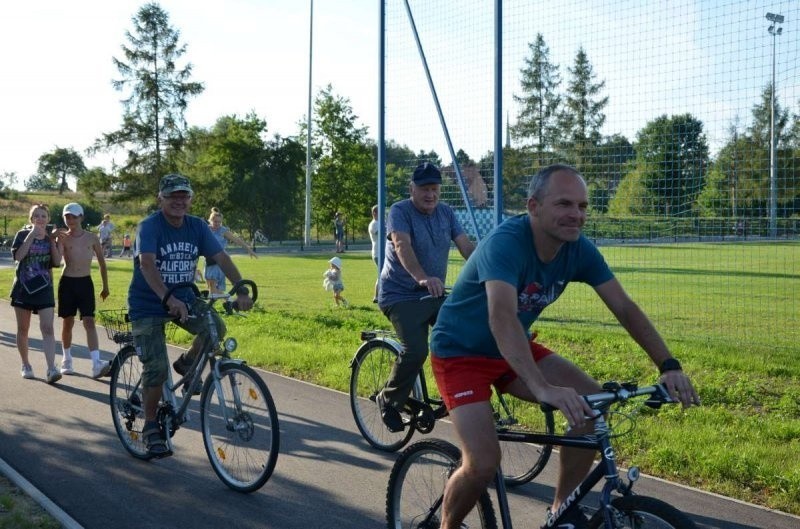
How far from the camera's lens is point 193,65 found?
53.2 m

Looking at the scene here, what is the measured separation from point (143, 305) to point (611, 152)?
22.2 feet

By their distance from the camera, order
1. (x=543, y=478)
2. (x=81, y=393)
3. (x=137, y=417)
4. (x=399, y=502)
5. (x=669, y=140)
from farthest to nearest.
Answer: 1. (x=669, y=140)
2. (x=81, y=393)
3. (x=137, y=417)
4. (x=543, y=478)
5. (x=399, y=502)

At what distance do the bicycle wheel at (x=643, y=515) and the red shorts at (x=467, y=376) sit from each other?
709mm

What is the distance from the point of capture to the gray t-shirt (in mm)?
6418

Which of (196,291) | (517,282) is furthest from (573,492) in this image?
(196,291)

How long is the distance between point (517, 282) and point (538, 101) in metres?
8.22

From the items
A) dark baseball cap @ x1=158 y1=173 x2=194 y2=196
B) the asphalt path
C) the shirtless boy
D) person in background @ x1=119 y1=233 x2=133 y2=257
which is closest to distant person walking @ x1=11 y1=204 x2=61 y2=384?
the shirtless boy

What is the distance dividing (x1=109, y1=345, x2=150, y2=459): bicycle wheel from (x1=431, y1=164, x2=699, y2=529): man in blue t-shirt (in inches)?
134

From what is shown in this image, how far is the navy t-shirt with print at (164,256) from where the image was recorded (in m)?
6.19

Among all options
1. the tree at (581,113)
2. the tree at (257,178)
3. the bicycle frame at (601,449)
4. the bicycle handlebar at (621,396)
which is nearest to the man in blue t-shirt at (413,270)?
the bicycle frame at (601,449)

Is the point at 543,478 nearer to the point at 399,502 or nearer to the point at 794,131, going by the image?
the point at 399,502

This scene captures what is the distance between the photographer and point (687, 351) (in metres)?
10.4

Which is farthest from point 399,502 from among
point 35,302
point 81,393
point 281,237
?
point 281,237

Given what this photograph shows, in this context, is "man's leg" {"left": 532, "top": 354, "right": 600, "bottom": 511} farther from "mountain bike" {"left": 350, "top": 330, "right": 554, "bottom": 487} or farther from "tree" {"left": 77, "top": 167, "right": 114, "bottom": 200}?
"tree" {"left": 77, "top": 167, "right": 114, "bottom": 200}
